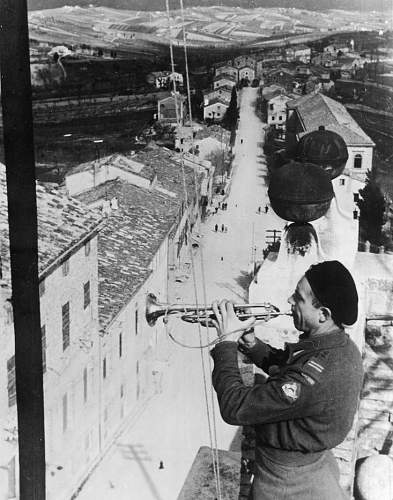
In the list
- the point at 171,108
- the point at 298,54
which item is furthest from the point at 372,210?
the point at 171,108

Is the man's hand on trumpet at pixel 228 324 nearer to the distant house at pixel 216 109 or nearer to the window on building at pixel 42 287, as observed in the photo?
the window on building at pixel 42 287

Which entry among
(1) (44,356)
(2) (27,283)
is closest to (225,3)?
(2) (27,283)

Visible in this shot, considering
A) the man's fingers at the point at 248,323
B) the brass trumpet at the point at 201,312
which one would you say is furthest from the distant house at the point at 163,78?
the man's fingers at the point at 248,323

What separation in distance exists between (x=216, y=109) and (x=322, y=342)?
1456mm

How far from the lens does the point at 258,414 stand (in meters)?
1.42

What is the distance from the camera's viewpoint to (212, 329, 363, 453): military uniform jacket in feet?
4.65

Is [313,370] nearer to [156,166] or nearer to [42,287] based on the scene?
[42,287]

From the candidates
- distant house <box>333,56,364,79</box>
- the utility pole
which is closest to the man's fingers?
the utility pole

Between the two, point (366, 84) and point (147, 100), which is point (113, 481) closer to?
point (147, 100)

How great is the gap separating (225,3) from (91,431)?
5.46 ft

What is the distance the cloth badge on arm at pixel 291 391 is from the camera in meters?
1.41

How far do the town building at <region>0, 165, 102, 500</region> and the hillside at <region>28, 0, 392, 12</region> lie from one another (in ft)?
2.29

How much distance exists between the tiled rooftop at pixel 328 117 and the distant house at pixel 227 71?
0.24 m

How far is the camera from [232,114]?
9.27 ft
